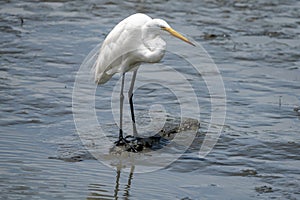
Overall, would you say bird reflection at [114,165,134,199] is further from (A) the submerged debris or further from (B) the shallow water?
(A) the submerged debris

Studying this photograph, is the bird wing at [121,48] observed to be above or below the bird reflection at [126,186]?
above

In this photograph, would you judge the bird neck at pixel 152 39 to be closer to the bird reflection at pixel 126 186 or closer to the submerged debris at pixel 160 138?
the submerged debris at pixel 160 138

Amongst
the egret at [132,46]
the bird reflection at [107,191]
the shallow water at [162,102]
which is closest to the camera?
the bird reflection at [107,191]

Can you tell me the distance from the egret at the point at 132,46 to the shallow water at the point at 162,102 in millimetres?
695

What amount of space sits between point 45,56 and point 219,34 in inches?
126

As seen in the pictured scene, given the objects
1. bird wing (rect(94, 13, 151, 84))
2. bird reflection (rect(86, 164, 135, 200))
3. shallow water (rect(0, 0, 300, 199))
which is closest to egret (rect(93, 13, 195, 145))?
bird wing (rect(94, 13, 151, 84))

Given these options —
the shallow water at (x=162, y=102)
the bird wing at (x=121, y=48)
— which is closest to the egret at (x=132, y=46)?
the bird wing at (x=121, y=48)

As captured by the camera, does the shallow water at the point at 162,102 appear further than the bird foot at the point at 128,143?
No

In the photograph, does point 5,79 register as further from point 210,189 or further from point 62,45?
point 210,189

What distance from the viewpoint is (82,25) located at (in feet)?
42.4

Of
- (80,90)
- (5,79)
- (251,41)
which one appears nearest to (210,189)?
(80,90)

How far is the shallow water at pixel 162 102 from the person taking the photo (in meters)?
6.53

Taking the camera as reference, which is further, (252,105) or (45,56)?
(45,56)

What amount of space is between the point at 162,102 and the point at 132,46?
1.60m
